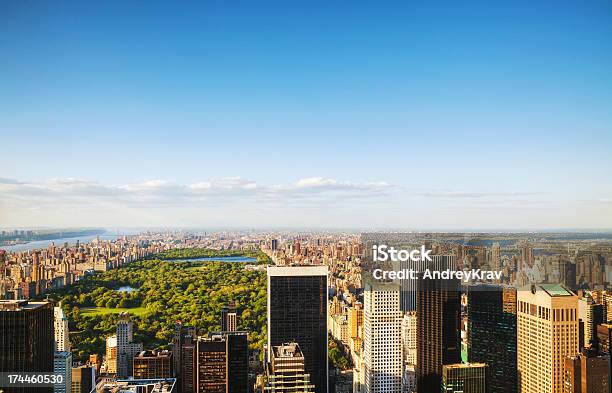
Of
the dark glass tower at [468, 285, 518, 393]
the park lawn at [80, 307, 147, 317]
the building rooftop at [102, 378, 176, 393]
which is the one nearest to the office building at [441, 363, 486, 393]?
the dark glass tower at [468, 285, 518, 393]

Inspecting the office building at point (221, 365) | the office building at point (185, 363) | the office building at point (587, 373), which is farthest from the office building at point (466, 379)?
the office building at point (185, 363)

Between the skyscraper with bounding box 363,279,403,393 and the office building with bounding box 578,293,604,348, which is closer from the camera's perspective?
the office building with bounding box 578,293,604,348

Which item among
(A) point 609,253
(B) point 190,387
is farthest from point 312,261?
(A) point 609,253

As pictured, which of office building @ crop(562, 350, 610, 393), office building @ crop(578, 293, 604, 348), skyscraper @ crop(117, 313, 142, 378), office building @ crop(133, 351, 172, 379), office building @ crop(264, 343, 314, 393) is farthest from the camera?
skyscraper @ crop(117, 313, 142, 378)

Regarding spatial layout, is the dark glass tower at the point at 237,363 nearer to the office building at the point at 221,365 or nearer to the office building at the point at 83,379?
the office building at the point at 221,365

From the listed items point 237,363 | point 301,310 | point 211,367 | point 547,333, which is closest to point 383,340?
point 301,310

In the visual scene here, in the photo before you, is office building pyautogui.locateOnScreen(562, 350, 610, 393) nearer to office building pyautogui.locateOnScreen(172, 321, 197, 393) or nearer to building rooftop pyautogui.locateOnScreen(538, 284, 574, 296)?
building rooftop pyautogui.locateOnScreen(538, 284, 574, 296)

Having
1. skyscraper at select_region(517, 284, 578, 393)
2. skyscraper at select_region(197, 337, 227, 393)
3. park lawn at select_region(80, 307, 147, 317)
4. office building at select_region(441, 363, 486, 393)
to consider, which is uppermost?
skyscraper at select_region(517, 284, 578, 393)
